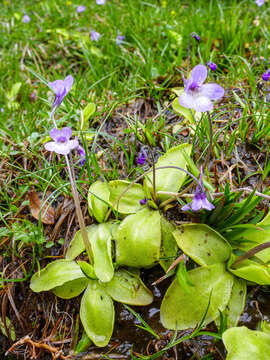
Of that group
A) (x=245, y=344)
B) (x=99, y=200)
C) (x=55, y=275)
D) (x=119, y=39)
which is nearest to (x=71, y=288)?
(x=55, y=275)

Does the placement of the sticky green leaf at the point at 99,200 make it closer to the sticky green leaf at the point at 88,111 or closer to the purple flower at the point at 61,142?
the purple flower at the point at 61,142

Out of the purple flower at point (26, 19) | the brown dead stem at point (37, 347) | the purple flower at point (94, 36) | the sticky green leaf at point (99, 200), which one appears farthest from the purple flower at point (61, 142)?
the purple flower at point (26, 19)

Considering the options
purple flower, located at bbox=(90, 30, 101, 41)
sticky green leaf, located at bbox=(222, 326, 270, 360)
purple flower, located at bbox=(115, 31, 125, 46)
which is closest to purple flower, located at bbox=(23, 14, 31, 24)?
purple flower, located at bbox=(90, 30, 101, 41)

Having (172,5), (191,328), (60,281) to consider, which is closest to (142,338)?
(191,328)

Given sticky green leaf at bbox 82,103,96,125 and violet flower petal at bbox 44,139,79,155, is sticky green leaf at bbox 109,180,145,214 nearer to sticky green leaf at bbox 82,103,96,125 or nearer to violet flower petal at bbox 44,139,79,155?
violet flower petal at bbox 44,139,79,155

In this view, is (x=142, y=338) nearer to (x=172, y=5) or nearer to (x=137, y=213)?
(x=137, y=213)

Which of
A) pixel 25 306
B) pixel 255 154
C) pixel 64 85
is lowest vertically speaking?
pixel 25 306
